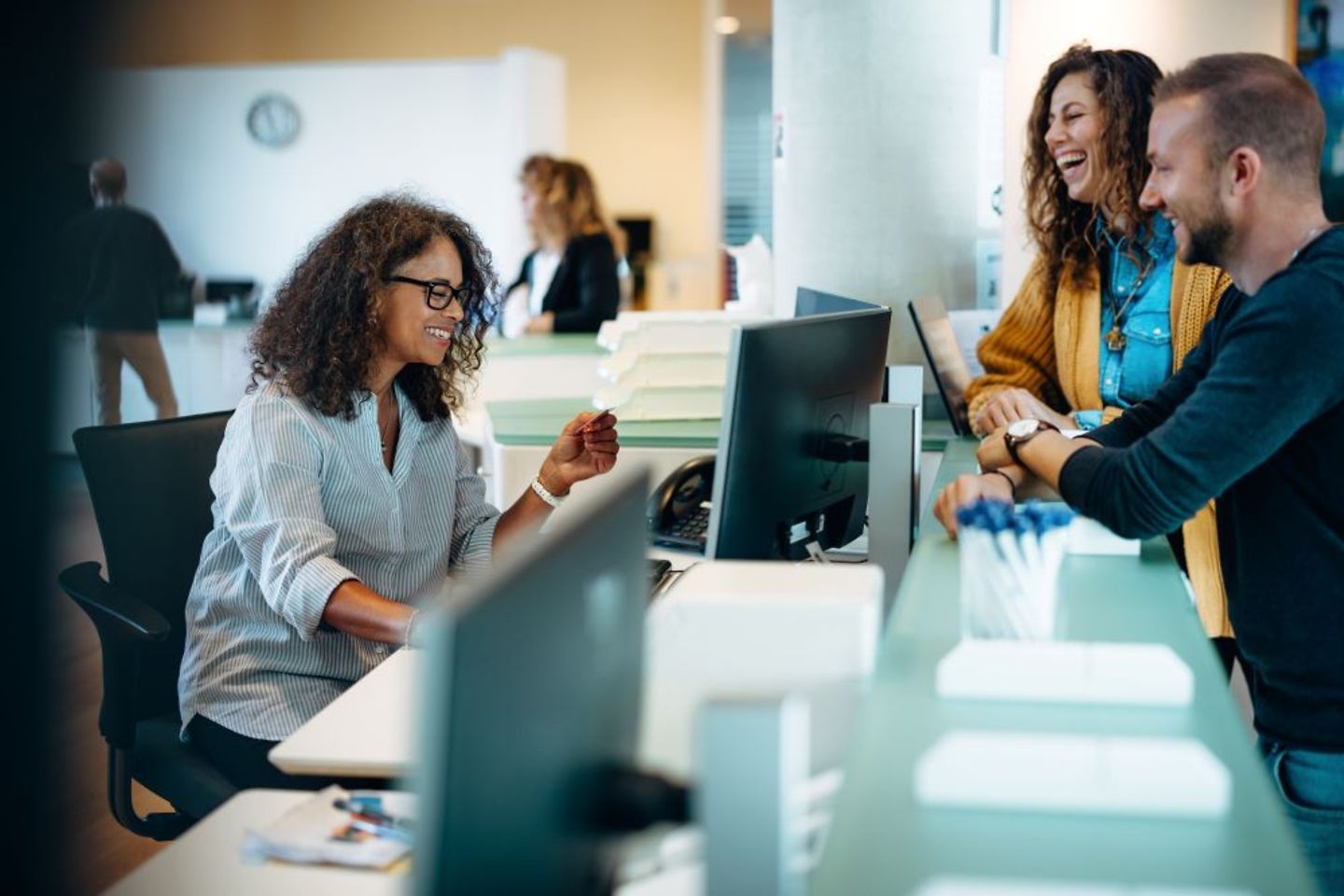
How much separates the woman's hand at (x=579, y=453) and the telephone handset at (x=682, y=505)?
0.73 ft

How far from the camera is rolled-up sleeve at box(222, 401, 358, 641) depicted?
7.68ft

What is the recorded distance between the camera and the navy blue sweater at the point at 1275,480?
69.7 inches

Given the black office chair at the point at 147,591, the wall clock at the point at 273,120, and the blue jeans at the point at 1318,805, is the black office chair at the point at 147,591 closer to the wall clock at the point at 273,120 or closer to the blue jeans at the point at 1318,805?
the blue jeans at the point at 1318,805

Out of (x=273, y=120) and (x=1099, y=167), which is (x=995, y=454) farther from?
(x=273, y=120)

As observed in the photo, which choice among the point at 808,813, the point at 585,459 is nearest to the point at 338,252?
the point at 585,459

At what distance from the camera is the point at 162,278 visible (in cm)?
729

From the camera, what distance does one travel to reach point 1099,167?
299 cm

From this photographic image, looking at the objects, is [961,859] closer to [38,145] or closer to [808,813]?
[808,813]

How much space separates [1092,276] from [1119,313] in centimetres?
11

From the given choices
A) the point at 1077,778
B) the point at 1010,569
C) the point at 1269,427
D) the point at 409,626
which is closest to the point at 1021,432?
the point at 1269,427

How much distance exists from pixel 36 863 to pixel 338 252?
2023mm

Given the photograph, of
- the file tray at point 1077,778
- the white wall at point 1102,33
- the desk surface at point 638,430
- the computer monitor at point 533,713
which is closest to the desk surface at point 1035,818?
the file tray at point 1077,778

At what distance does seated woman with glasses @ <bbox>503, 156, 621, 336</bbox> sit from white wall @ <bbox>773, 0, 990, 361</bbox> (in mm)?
2495

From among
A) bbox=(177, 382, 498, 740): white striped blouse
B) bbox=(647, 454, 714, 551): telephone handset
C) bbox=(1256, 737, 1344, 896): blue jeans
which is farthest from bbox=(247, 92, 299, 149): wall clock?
bbox=(1256, 737, 1344, 896): blue jeans
